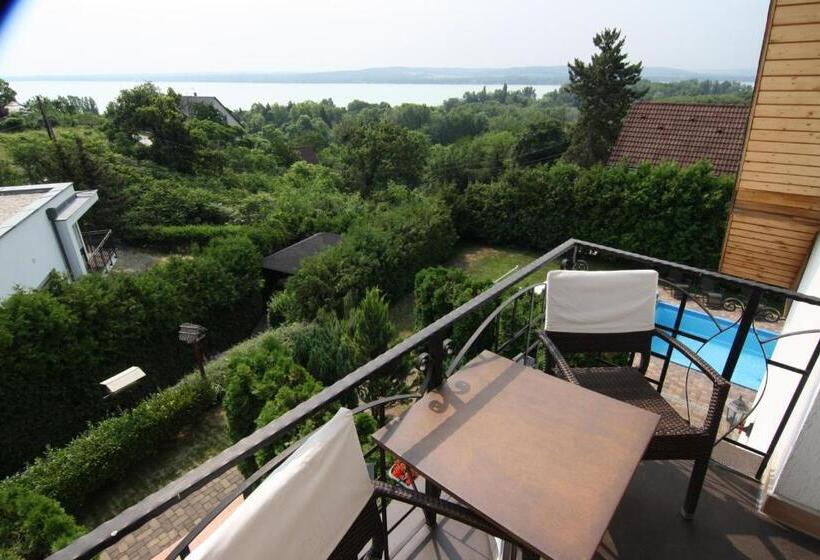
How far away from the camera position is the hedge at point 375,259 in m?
10.9

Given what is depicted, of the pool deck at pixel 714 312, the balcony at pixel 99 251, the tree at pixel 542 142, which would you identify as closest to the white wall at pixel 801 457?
the pool deck at pixel 714 312

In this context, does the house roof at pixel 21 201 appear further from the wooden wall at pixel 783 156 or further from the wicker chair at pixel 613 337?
the wooden wall at pixel 783 156

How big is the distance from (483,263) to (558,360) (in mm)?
13202

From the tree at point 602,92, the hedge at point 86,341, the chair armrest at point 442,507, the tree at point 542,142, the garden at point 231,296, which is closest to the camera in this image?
the chair armrest at point 442,507

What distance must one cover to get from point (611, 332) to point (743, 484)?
105 cm

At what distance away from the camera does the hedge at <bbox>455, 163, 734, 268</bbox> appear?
1195cm

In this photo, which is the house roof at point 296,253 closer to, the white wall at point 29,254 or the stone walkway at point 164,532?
the white wall at point 29,254

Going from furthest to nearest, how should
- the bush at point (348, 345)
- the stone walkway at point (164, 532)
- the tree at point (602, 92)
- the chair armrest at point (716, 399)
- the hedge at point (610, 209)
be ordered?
the tree at point (602, 92) → the hedge at point (610, 209) → the bush at point (348, 345) → the stone walkway at point (164, 532) → the chair armrest at point (716, 399)

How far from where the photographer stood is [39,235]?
1034 centimetres

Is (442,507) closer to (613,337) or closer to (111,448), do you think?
(613,337)

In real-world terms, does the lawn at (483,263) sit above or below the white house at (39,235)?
below

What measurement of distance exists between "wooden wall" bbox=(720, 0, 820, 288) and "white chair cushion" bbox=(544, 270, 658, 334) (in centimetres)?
146

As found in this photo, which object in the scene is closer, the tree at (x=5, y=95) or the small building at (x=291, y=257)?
the small building at (x=291, y=257)

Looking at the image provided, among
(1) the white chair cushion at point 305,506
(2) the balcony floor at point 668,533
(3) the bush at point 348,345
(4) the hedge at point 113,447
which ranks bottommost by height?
(4) the hedge at point 113,447
